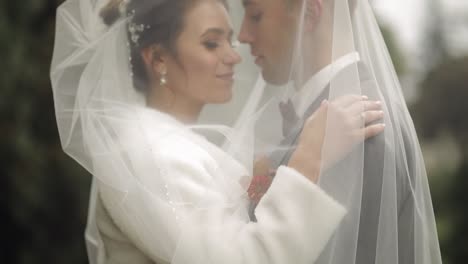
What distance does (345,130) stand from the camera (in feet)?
6.62

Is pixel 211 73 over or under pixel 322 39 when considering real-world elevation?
under

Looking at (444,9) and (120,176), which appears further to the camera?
(444,9)

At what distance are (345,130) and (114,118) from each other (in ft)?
2.37

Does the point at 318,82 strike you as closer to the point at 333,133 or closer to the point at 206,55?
the point at 333,133

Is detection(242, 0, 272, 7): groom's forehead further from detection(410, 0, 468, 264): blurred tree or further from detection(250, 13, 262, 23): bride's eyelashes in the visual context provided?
detection(410, 0, 468, 264): blurred tree

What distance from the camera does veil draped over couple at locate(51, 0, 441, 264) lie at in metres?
2.02

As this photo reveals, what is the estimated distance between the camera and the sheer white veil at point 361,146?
6.68 ft

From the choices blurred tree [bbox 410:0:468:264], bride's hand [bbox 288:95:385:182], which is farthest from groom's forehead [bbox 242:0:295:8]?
blurred tree [bbox 410:0:468:264]

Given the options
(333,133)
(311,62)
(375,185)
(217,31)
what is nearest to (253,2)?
(217,31)

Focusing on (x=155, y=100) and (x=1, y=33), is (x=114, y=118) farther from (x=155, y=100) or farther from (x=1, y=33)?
(x=1, y=33)

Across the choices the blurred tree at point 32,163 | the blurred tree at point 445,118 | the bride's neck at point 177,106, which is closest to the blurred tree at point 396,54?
the blurred tree at point 445,118

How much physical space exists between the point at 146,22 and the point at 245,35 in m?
0.33

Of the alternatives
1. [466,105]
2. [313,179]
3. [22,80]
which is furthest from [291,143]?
[466,105]

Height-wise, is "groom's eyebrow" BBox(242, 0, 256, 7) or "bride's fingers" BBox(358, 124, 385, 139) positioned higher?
"groom's eyebrow" BBox(242, 0, 256, 7)
